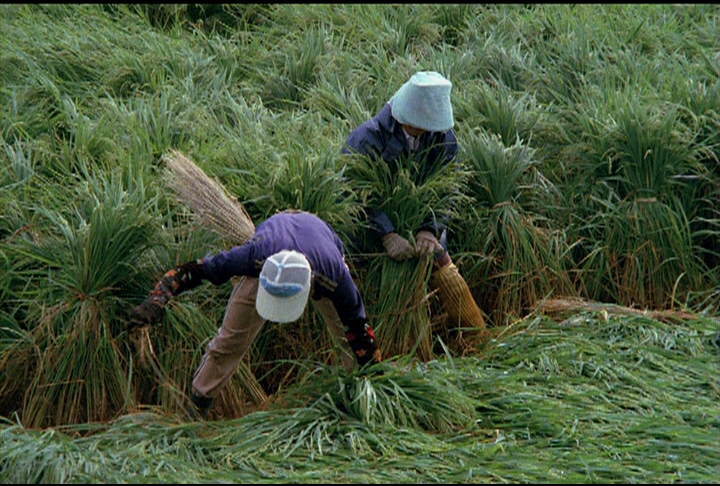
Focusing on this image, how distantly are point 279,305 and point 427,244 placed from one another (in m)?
1.23

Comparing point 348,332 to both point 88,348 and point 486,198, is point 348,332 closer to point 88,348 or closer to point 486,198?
point 88,348

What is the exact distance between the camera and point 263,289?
4.46 meters

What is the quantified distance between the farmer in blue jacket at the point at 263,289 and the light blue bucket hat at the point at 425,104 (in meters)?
0.81

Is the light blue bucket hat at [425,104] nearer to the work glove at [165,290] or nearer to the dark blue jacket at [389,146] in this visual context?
the dark blue jacket at [389,146]

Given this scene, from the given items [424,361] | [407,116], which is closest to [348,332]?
[424,361]

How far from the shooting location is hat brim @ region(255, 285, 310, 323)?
14.6 feet

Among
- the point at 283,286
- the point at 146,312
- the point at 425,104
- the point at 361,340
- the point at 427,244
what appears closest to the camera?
the point at 283,286

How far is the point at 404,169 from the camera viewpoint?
18.3 feet

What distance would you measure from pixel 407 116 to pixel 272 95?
69.2 inches

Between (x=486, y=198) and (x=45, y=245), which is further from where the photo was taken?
(x=486, y=198)

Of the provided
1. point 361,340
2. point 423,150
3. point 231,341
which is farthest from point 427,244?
point 231,341

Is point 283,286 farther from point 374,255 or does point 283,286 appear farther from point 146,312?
point 374,255

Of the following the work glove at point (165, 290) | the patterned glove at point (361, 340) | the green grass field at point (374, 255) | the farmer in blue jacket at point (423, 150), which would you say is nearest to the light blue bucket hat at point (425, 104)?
Result: the farmer in blue jacket at point (423, 150)

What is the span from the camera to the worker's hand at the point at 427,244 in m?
5.49
